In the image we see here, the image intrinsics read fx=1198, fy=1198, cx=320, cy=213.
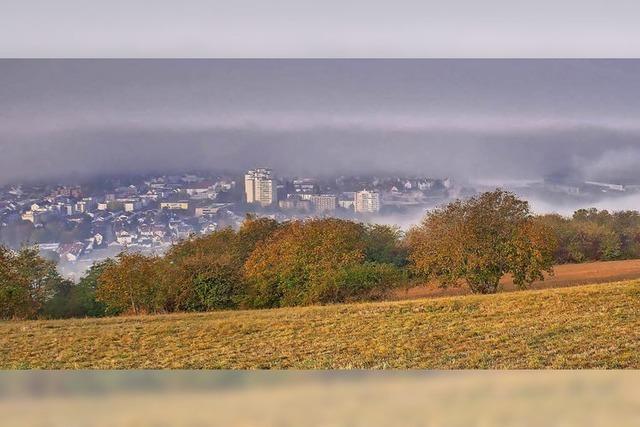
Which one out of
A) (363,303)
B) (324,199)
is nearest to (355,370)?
(363,303)

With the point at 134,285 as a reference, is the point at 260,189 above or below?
above

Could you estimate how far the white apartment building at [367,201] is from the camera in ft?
41.3

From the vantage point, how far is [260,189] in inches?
495

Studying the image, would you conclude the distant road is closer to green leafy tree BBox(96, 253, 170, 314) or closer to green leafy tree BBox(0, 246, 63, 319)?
green leafy tree BBox(96, 253, 170, 314)

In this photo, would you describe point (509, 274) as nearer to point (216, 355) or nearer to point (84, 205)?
point (216, 355)

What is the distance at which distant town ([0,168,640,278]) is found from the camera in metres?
12.5

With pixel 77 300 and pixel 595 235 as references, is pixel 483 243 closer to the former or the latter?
pixel 595 235

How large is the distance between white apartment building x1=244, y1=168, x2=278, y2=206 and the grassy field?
1170 millimetres

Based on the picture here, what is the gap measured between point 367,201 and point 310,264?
0.89 meters

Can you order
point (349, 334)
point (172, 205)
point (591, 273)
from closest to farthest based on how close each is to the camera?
point (349, 334), point (591, 273), point (172, 205)

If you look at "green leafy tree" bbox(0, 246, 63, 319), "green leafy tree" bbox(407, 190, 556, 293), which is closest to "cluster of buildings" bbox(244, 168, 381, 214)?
"green leafy tree" bbox(407, 190, 556, 293)

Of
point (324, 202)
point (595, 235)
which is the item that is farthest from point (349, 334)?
point (595, 235)

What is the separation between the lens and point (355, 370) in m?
12.1
